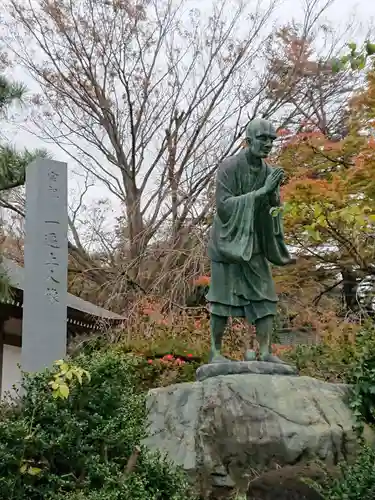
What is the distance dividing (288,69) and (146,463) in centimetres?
1290

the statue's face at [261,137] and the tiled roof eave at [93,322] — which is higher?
the tiled roof eave at [93,322]

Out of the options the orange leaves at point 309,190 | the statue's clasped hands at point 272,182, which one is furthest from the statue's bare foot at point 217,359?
the orange leaves at point 309,190

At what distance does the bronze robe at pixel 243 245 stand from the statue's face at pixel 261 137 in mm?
170

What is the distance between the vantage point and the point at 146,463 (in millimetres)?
3518

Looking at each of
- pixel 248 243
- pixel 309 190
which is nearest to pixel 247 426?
pixel 248 243

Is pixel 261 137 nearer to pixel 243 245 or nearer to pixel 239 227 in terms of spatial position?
pixel 239 227

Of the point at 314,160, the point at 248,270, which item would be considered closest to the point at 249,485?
the point at 248,270

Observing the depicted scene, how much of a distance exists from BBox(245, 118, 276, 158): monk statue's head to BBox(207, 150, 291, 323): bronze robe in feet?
0.57

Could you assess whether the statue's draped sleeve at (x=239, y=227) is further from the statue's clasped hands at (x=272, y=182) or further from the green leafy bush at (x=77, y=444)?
the green leafy bush at (x=77, y=444)

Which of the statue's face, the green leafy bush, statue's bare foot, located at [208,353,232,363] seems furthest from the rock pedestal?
the statue's face

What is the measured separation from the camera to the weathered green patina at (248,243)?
566 centimetres

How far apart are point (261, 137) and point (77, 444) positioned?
3.16 m

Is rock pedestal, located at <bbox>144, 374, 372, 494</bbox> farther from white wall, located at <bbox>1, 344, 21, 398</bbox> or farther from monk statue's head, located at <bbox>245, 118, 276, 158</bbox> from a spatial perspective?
white wall, located at <bbox>1, 344, 21, 398</bbox>

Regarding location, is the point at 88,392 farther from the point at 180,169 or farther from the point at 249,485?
the point at 180,169
